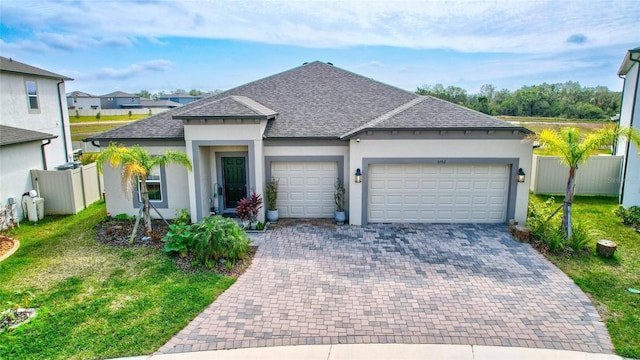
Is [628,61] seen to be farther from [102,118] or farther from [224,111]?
[102,118]

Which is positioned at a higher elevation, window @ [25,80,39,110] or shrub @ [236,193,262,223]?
window @ [25,80,39,110]

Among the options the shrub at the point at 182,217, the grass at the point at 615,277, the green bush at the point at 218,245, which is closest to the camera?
the grass at the point at 615,277

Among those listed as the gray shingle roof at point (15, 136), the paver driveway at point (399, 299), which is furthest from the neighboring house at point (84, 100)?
the paver driveway at point (399, 299)

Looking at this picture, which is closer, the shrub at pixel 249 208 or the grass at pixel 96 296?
the grass at pixel 96 296

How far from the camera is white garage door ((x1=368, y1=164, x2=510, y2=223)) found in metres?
12.4

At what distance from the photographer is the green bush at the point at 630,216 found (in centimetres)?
1205

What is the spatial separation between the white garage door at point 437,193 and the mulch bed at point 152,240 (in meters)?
4.61

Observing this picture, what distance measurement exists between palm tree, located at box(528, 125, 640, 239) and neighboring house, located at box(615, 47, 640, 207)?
10.6ft

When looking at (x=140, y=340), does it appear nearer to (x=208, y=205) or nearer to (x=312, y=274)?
(x=312, y=274)

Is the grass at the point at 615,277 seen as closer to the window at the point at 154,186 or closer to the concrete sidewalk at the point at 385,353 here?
the concrete sidewalk at the point at 385,353

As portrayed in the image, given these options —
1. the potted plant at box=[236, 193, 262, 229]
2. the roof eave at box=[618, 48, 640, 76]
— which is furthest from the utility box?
the roof eave at box=[618, 48, 640, 76]

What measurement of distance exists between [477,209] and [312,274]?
21.6 ft

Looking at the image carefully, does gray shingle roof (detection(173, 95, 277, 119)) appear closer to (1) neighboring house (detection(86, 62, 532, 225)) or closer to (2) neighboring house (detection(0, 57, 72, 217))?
(1) neighboring house (detection(86, 62, 532, 225))

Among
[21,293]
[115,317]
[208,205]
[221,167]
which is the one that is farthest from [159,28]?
[115,317]
